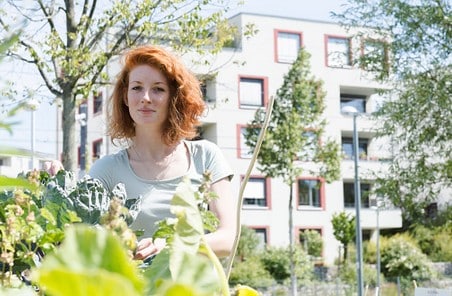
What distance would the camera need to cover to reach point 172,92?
180 cm

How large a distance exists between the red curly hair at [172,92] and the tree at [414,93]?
432 inches

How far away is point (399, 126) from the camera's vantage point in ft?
43.2

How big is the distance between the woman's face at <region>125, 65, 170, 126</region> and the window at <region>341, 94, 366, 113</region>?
3109cm

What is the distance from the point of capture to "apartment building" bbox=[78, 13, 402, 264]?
29.5 meters

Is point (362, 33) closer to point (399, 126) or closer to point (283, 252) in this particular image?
point (399, 126)

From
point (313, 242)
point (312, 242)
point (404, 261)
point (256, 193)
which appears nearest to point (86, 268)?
point (404, 261)

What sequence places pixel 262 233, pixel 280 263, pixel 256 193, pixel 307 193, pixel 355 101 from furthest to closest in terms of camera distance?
pixel 355 101 < pixel 307 193 < pixel 262 233 < pixel 256 193 < pixel 280 263

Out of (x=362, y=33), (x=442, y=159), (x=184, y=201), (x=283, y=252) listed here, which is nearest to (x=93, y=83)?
Answer: (x=362, y=33)

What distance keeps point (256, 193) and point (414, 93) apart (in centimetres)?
1728

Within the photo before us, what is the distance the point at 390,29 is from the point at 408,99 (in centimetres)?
115

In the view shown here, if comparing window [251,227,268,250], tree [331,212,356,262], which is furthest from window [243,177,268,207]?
tree [331,212,356,262]

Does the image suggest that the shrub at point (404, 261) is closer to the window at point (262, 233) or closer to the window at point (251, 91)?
the window at point (262, 233)

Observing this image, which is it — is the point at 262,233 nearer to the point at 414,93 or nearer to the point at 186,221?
the point at 414,93

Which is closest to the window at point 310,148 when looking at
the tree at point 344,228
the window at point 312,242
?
the tree at point 344,228
